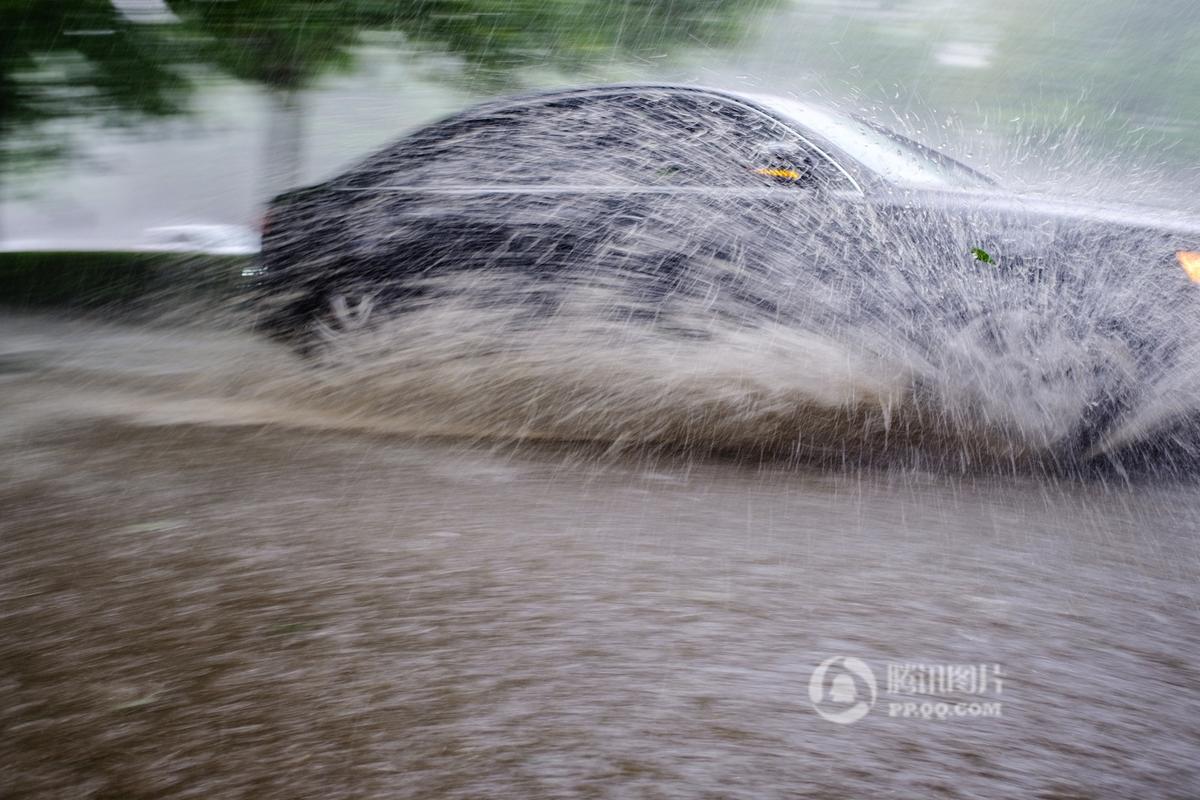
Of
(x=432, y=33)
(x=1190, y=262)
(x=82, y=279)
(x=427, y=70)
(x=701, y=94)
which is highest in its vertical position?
(x=432, y=33)

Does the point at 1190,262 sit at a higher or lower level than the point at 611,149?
lower

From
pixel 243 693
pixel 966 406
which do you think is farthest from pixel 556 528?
pixel 966 406

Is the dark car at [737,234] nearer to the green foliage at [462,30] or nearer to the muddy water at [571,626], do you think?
the muddy water at [571,626]

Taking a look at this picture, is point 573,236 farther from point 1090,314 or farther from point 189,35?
point 189,35

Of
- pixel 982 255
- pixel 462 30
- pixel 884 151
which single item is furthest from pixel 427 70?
pixel 982 255

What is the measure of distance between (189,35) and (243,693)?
10.5 metres

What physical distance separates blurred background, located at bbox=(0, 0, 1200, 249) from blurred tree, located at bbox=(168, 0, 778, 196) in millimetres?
22

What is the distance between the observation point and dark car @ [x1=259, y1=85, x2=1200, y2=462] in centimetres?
405

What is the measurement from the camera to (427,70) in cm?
1226

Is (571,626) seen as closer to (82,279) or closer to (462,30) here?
(462,30)

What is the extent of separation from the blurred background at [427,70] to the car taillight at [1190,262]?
579 cm

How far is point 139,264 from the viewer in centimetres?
1273

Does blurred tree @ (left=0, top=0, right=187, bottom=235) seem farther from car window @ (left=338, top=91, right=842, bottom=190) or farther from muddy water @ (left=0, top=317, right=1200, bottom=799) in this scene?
muddy water @ (left=0, top=317, right=1200, bottom=799)

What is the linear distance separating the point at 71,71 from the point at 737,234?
936 cm
